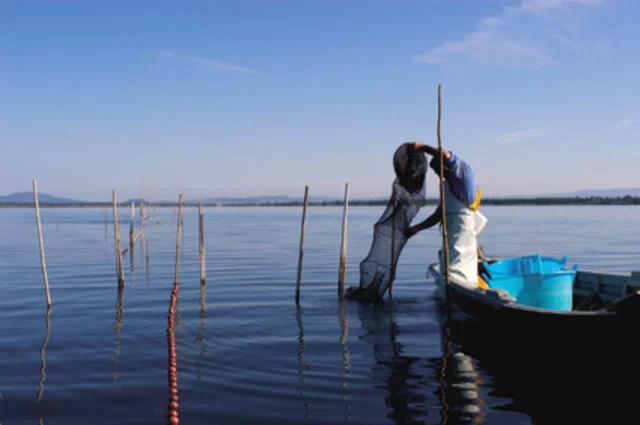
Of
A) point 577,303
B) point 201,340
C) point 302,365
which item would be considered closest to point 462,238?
point 577,303

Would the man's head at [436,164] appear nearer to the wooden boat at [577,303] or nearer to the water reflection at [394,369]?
the wooden boat at [577,303]

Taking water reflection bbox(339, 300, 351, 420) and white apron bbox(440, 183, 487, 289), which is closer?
water reflection bbox(339, 300, 351, 420)

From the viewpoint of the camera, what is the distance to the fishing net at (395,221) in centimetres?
1154

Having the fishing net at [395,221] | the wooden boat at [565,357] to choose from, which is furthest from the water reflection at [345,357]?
the wooden boat at [565,357]

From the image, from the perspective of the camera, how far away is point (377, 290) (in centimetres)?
1287

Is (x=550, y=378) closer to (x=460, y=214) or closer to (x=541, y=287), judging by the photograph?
(x=541, y=287)

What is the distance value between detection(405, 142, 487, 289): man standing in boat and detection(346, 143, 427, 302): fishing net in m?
0.81

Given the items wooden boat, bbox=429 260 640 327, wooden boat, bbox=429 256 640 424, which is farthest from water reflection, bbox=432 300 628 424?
wooden boat, bbox=429 260 640 327

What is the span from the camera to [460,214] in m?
10.5

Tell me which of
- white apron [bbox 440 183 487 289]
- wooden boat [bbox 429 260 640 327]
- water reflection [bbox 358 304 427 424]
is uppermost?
white apron [bbox 440 183 487 289]

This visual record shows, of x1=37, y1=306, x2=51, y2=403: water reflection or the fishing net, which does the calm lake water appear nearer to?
x1=37, y1=306, x2=51, y2=403: water reflection

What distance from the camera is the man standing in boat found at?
33.8 feet

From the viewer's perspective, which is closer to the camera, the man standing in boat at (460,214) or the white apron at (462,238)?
the man standing in boat at (460,214)

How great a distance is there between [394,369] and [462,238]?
338 cm
